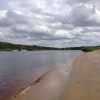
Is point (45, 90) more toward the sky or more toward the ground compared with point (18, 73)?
more toward the sky

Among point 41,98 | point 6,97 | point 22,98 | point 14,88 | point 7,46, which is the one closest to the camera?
point 41,98

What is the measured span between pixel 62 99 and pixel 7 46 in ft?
644

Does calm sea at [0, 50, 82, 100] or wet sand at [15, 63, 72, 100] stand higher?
wet sand at [15, 63, 72, 100]

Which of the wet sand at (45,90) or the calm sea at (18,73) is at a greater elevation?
the wet sand at (45,90)

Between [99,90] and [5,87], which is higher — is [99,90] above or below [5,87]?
above

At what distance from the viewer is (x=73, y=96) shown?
29.0 feet

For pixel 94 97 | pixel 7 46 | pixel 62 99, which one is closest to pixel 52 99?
pixel 62 99

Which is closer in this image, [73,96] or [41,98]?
[73,96]

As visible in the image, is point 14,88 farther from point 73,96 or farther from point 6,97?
point 73,96

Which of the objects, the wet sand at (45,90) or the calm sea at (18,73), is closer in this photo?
the wet sand at (45,90)

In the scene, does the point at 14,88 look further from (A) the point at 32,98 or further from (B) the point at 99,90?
(B) the point at 99,90

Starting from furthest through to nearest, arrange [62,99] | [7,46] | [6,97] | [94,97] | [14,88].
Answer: [7,46]
[14,88]
[6,97]
[62,99]
[94,97]

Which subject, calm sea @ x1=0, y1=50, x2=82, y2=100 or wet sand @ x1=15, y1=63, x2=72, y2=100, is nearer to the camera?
wet sand @ x1=15, y1=63, x2=72, y2=100

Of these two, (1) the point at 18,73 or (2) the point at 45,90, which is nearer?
(2) the point at 45,90
